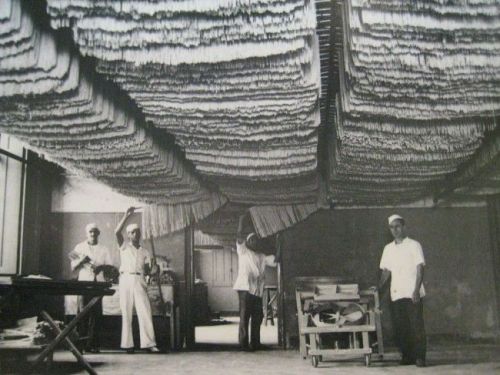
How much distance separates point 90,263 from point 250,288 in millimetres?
2161

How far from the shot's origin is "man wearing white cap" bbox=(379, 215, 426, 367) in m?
5.29

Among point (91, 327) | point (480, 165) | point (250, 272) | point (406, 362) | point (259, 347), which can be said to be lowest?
point (259, 347)

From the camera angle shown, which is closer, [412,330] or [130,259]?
[412,330]

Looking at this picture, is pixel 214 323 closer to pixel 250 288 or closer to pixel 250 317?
pixel 250 317

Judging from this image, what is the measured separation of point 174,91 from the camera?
3.26 m

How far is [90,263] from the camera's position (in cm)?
693

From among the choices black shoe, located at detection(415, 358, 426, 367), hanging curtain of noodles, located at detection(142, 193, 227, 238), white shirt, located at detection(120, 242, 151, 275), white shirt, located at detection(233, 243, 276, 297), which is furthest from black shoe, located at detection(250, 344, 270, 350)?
black shoe, located at detection(415, 358, 426, 367)

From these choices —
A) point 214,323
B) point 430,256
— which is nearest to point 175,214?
point 430,256

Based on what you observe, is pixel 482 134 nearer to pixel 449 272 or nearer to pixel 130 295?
pixel 449 272

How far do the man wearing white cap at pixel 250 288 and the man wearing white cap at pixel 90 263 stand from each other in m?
1.81

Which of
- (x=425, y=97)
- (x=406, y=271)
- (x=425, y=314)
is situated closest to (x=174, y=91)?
(x=425, y=97)

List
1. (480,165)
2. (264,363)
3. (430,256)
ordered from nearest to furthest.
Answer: (480,165)
(264,363)
(430,256)

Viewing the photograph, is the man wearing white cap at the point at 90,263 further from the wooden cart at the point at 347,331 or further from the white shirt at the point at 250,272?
the wooden cart at the point at 347,331

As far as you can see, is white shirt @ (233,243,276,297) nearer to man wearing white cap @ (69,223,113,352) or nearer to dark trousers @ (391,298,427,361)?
man wearing white cap @ (69,223,113,352)
